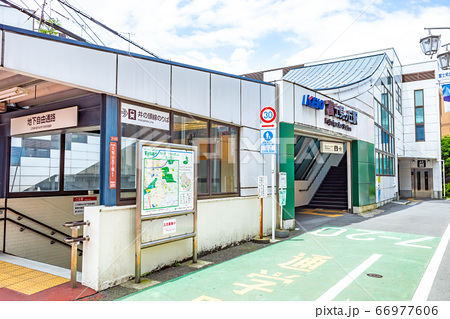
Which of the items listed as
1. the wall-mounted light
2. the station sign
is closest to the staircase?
the station sign

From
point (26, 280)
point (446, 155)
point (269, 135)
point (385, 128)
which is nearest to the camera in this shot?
point (26, 280)

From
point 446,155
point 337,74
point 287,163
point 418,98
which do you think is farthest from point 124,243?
point 446,155

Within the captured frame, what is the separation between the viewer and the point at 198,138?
22.5 ft

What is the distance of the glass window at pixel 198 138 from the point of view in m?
6.34

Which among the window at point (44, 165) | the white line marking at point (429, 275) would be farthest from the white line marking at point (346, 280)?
the window at point (44, 165)

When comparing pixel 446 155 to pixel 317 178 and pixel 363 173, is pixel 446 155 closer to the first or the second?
pixel 317 178

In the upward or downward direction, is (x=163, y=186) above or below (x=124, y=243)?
above

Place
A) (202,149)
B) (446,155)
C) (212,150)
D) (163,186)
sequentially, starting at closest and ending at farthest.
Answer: (163,186)
(202,149)
(212,150)
(446,155)

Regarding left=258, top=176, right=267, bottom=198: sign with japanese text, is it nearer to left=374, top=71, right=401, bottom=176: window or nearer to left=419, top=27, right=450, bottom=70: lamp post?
left=419, top=27, right=450, bottom=70: lamp post

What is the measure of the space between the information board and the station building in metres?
0.32

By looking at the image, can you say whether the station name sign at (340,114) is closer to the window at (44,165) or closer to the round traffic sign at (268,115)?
the round traffic sign at (268,115)

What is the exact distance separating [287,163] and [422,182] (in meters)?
21.8

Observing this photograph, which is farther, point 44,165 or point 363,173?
point 363,173

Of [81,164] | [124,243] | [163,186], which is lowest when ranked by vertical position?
[124,243]
